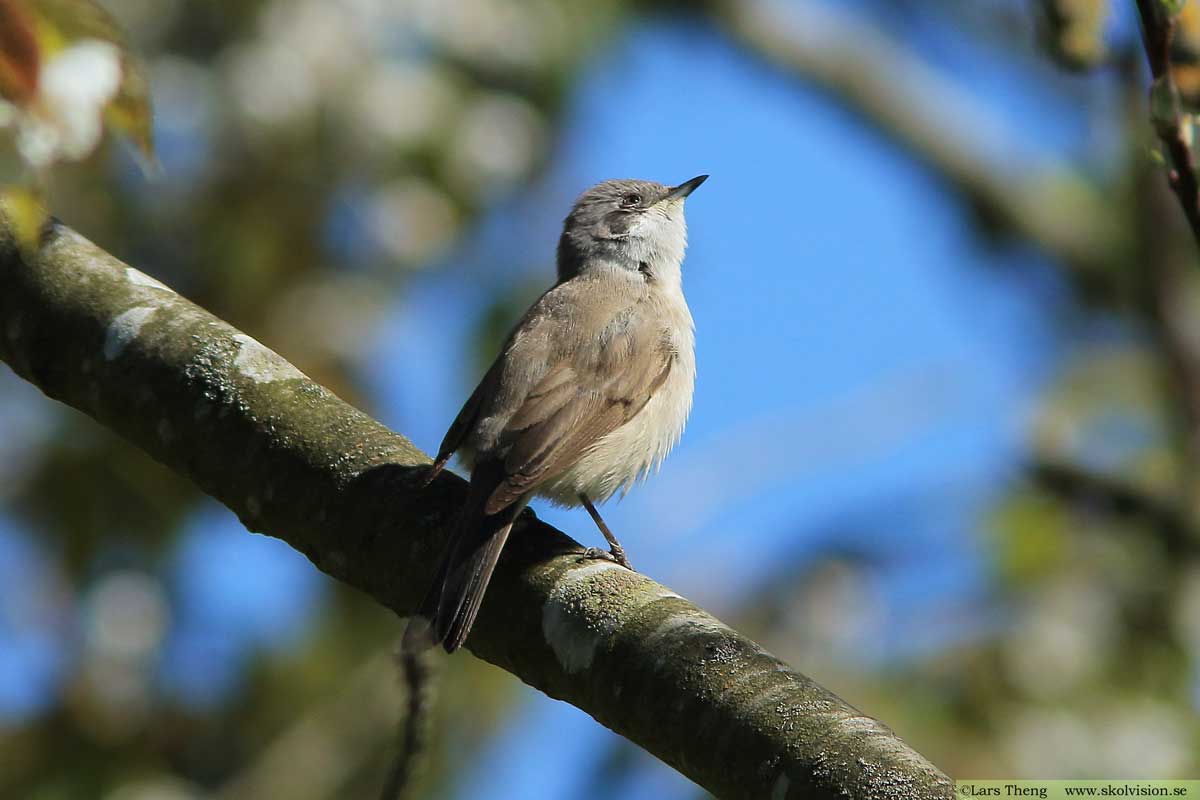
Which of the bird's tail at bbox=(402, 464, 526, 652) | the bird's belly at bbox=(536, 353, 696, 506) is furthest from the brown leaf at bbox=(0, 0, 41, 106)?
the bird's belly at bbox=(536, 353, 696, 506)

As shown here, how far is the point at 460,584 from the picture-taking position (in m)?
2.88

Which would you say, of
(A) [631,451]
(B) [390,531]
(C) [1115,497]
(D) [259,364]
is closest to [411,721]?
(B) [390,531]

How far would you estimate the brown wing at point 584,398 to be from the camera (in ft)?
13.2

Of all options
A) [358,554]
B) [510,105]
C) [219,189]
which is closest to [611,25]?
[510,105]

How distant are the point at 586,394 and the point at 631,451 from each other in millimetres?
258

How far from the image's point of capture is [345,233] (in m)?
6.09

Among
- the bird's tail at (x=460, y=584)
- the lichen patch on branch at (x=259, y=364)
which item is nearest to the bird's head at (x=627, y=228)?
the lichen patch on branch at (x=259, y=364)

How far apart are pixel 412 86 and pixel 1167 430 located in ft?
13.1

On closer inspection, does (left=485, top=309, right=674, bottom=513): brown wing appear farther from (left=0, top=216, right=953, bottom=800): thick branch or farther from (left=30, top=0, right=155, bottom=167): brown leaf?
(left=30, top=0, right=155, bottom=167): brown leaf

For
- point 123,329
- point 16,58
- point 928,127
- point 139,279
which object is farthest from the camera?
point 928,127

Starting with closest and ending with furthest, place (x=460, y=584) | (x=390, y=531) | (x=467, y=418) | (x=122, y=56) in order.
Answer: (x=122, y=56) → (x=460, y=584) → (x=390, y=531) → (x=467, y=418)

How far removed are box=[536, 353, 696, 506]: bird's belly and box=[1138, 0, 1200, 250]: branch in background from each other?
7.40ft

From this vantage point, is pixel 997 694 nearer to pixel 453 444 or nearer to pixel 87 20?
pixel 453 444

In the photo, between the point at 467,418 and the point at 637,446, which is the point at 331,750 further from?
the point at 637,446
